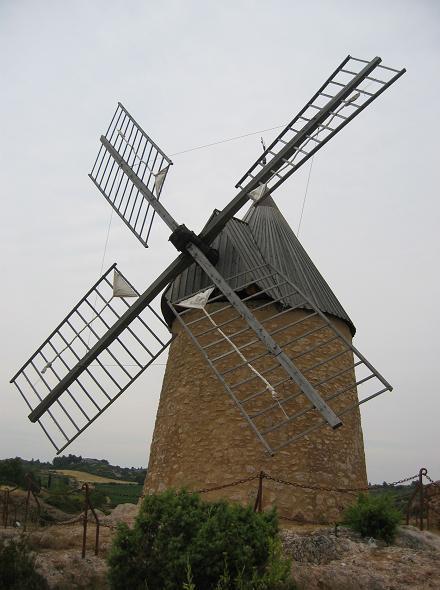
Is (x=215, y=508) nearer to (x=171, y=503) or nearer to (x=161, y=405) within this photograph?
(x=171, y=503)

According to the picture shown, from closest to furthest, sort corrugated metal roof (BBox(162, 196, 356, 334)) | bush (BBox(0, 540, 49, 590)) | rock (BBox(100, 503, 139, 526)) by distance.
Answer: bush (BBox(0, 540, 49, 590)), rock (BBox(100, 503, 139, 526)), corrugated metal roof (BBox(162, 196, 356, 334))

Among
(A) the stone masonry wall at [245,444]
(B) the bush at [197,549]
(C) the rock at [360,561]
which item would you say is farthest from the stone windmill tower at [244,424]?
(B) the bush at [197,549]

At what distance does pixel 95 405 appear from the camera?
788 centimetres

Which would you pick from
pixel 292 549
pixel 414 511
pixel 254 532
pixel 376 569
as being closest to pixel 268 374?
pixel 292 549

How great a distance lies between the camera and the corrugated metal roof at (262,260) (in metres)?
8.40

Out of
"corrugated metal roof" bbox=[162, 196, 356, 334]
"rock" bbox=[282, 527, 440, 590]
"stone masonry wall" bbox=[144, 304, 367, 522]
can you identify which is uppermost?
"corrugated metal roof" bbox=[162, 196, 356, 334]

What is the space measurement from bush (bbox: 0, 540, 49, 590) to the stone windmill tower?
305 cm

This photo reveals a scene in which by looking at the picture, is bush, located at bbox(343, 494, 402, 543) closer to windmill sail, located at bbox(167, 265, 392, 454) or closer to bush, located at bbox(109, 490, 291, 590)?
windmill sail, located at bbox(167, 265, 392, 454)

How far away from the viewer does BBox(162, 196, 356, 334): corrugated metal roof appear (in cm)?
840

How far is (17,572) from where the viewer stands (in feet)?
14.4

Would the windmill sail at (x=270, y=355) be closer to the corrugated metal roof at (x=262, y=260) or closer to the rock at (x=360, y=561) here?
the corrugated metal roof at (x=262, y=260)

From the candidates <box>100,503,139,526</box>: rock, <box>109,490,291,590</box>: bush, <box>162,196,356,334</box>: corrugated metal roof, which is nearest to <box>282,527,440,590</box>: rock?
<box>109,490,291,590</box>: bush

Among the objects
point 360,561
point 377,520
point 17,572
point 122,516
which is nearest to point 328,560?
point 360,561

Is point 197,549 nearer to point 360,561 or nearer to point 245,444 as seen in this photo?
point 360,561
